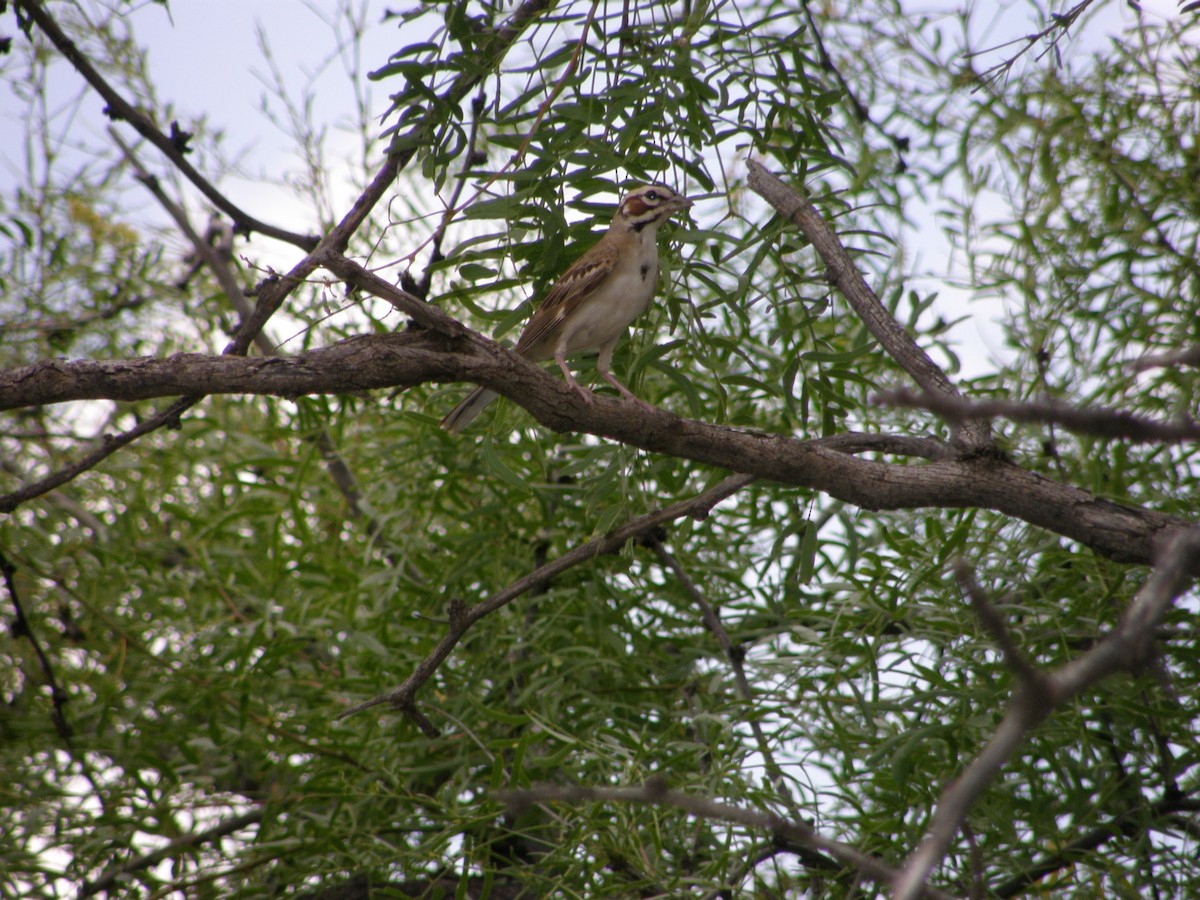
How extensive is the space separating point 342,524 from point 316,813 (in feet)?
1.81

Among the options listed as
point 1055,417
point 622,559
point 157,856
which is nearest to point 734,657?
point 622,559

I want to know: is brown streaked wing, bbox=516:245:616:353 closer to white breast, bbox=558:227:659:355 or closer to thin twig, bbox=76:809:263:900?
white breast, bbox=558:227:659:355

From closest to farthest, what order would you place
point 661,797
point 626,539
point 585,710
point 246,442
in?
point 661,797 → point 626,539 → point 585,710 → point 246,442

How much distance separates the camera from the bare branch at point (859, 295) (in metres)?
1.28

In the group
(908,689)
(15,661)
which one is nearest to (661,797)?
(908,689)

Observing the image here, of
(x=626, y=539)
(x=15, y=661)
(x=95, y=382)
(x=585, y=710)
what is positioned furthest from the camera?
(x=15, y=661)

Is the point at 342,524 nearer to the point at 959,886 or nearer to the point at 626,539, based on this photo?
Result: the point at 626,539

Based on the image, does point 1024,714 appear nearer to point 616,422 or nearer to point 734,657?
point 616,422

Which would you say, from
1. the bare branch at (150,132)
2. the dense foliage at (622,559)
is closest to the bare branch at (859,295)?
the dense foliage at (622,559)

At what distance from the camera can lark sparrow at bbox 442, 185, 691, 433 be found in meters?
1.61

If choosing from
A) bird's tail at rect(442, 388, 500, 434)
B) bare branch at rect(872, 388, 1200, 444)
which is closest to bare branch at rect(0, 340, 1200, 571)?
bird's tail at rect(442, 388, 500, 434)

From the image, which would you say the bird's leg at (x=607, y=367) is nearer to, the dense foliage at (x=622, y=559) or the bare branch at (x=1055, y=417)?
the dense foliage at (x=622, y=559)

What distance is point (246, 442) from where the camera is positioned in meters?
2.08

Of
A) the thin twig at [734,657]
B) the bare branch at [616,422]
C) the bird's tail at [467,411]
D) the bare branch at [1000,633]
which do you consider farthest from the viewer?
the bird's tail at [467,411]
